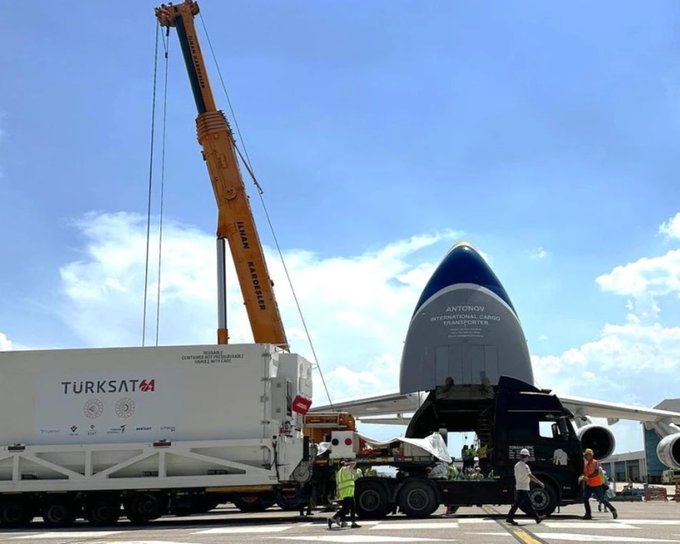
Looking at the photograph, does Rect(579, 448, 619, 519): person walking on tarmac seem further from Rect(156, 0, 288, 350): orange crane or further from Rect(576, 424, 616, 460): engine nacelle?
Rect(576, 424, 616, 460): engine nacelle

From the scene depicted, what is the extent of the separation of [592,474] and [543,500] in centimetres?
107

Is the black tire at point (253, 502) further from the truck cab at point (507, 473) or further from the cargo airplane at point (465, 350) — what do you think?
the cargo airplane at point (465, 350)

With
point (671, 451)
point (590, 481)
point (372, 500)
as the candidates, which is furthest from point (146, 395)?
point (671, 451)

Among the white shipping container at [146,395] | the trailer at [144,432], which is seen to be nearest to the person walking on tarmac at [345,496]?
the trailer at [144,432]

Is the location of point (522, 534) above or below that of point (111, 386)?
below

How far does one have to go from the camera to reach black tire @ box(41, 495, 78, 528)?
1609 centimetres

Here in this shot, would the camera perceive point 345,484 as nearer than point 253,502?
Yes

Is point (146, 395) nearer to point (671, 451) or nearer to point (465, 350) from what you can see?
point (465, 350)

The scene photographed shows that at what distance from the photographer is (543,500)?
50.9 feet

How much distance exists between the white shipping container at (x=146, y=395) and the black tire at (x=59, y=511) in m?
1.16

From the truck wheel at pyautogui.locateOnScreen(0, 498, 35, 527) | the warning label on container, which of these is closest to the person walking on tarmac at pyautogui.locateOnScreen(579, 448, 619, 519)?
the warning label on container

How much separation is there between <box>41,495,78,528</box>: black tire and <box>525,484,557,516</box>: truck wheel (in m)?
8.99

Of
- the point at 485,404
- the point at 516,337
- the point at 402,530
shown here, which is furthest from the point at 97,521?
the point at 516,337

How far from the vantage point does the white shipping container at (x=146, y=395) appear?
16.0 metres
